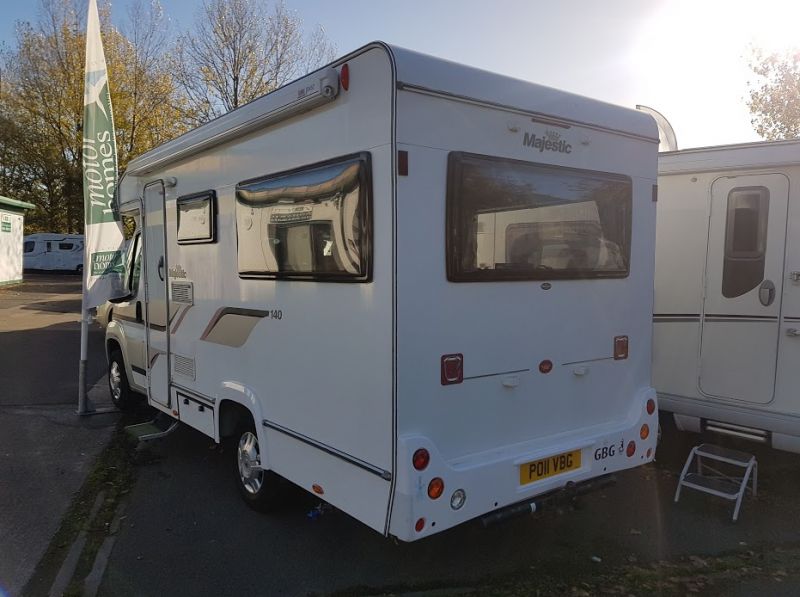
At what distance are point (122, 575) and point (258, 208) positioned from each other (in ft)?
7.51

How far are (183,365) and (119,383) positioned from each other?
7.69 feet

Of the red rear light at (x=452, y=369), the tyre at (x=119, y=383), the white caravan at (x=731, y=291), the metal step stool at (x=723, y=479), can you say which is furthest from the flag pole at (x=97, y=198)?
the metal step stool at (x=723, y=479)

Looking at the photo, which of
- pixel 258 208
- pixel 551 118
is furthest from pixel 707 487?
pixel 258 208

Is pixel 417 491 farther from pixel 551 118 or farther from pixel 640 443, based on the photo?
pixel 551 118

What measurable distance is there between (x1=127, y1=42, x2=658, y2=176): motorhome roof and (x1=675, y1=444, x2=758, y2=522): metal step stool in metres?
2.39

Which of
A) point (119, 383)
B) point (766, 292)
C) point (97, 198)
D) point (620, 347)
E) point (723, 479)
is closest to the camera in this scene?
point (620, 347)

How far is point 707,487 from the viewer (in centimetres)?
435

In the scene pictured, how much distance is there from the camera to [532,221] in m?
3.42

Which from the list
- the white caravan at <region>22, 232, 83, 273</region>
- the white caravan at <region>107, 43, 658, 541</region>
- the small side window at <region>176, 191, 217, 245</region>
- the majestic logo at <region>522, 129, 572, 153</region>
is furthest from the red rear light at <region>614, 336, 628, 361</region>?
the white caravan at <region>22, 232, 83, 273</region>

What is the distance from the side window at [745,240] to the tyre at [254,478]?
374 centimetres

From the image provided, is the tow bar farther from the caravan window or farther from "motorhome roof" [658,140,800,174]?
"motorhome roof" [658,140,800,174]

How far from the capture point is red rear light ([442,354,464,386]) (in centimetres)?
304

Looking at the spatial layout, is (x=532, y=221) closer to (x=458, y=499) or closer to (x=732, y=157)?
(x=458, y=499)

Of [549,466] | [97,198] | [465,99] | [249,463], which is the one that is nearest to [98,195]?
[97,198]
